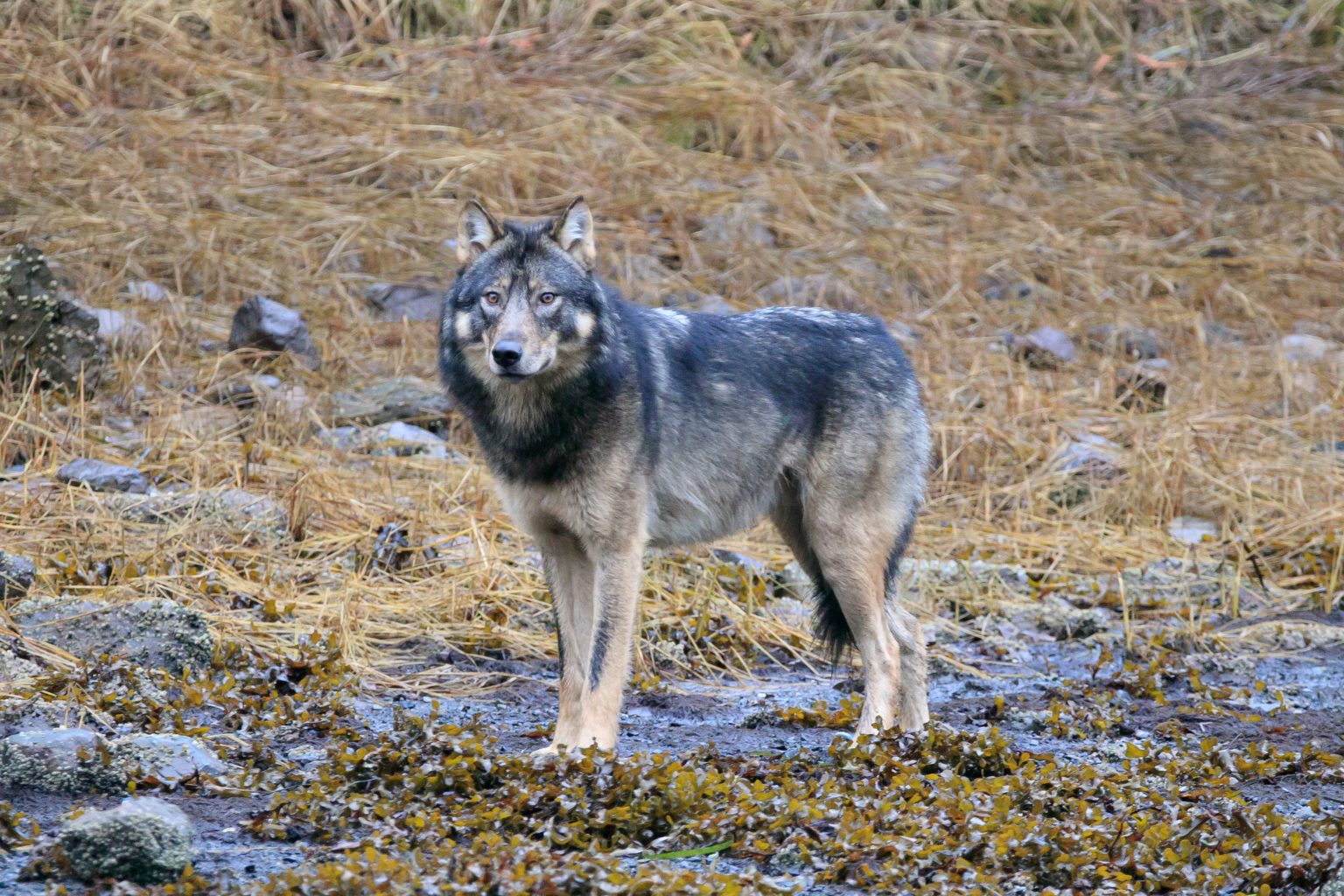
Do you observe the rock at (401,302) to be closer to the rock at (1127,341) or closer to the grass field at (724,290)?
the grass field at (724,290)

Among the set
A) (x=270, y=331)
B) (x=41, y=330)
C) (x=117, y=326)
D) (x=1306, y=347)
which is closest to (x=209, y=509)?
(x=41, y=330)

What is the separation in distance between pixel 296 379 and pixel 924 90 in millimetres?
7957

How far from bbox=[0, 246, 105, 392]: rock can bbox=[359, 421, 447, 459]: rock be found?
157cm

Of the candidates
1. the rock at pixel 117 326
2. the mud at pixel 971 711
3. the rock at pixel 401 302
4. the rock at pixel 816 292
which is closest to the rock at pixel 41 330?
the rock at pixel 117 326

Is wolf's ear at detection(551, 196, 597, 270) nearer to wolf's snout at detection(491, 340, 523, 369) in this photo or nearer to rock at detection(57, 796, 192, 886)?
wolf's snout at detection(491, 340, 523, 369)

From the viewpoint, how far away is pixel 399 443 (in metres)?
8.76

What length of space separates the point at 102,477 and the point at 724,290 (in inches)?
206

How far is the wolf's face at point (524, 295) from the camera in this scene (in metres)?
5.26

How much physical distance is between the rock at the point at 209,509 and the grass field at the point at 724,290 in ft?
0.34

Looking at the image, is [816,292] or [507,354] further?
[816,292]

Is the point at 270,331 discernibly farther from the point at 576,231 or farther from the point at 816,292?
the point at 576,231

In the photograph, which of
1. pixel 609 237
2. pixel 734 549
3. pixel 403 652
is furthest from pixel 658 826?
pixel 609 237

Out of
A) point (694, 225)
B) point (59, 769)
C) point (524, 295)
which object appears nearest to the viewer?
point (59, 769)

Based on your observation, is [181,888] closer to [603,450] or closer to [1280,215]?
[603,450]
